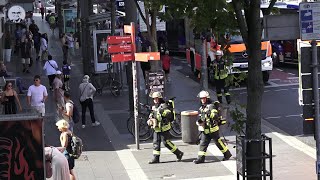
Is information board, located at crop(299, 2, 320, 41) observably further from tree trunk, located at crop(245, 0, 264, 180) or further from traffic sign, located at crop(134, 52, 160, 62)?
traffic sign, located at crop(134, 52, 160, 62)

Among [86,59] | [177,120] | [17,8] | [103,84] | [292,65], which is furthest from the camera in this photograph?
[292,65]

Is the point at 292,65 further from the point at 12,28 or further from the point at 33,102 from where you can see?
the point at 12,28

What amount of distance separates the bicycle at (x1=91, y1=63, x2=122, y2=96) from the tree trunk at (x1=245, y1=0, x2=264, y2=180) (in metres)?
17.0

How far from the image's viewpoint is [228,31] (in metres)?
10.7

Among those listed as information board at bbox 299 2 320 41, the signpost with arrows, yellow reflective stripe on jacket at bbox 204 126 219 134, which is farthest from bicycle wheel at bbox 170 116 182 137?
information board at bbox 299 2 320 41

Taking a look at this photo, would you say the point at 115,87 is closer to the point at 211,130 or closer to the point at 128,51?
the point at 128,51

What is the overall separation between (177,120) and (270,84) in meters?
10.1

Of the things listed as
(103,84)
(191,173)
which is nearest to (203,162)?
(191,173)

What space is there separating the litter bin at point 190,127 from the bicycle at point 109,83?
28.3ft

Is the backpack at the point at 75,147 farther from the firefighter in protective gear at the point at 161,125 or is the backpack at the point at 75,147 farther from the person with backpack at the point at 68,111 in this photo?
the person with backpack at the point at 68,111

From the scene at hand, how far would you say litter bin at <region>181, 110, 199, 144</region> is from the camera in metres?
18.4

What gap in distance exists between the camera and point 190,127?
726 inches

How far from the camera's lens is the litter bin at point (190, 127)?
1844cm

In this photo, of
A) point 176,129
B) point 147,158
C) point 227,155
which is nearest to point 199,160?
point 227,155
